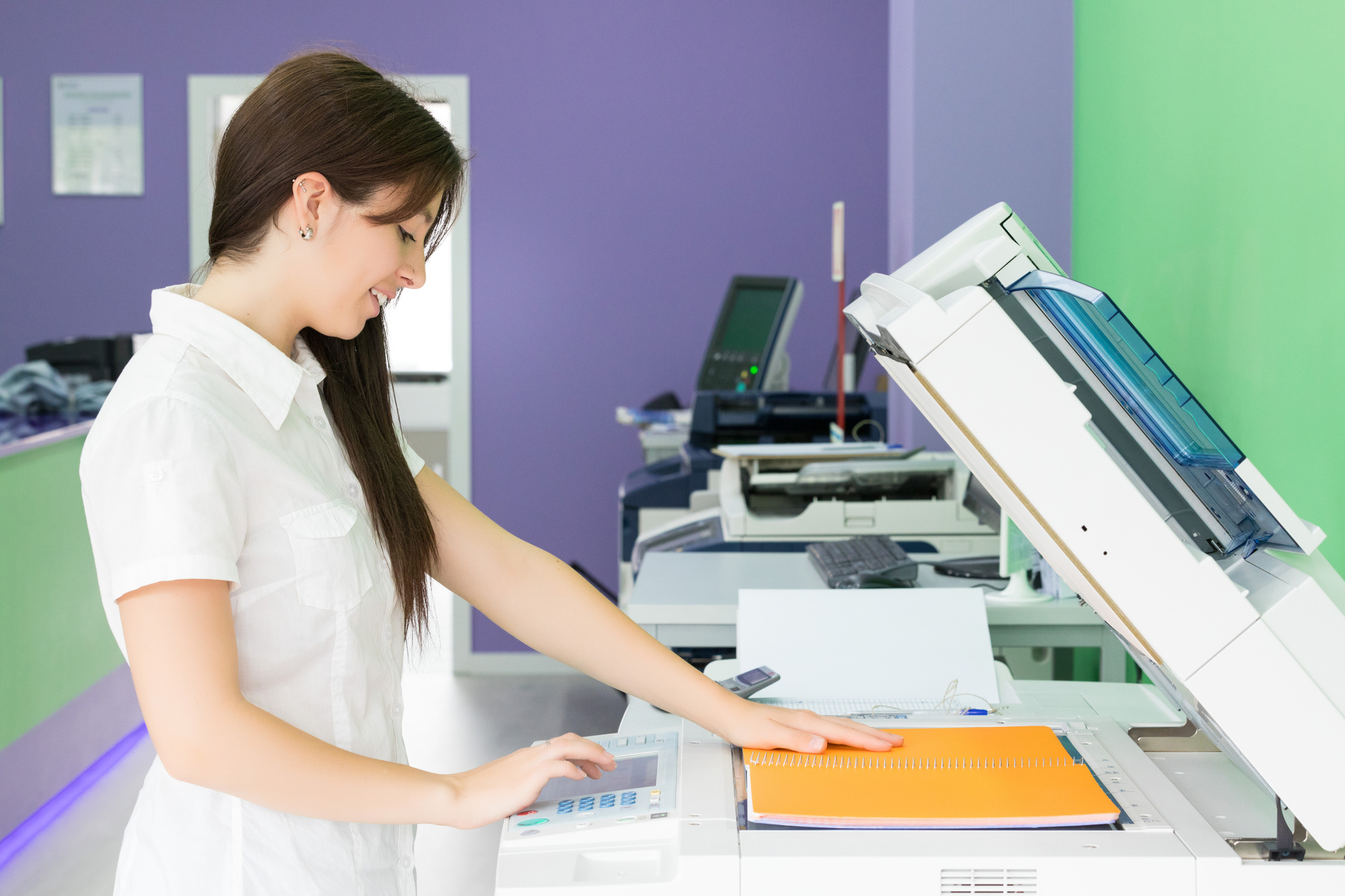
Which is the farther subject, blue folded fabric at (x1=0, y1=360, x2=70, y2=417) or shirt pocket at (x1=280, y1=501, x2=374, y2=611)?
blue folded fabric at (x1=0, y1=360, x2=70, y2=417)

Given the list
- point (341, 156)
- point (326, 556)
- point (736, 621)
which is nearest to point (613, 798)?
point (326, 556)

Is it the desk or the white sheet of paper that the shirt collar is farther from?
the desk

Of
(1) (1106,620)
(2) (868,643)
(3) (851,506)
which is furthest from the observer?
(3) (851,506)

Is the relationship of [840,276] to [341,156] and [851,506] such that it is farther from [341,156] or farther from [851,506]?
[341,156]

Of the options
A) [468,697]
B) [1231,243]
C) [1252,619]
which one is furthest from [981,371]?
[468,697]

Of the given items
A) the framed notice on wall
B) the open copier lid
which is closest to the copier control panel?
the open copier lid

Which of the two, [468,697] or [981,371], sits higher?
[981,371]

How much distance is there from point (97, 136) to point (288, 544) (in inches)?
165

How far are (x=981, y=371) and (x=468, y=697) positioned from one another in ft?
12.1

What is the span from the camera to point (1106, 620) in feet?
2.81

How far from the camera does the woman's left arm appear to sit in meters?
1.08

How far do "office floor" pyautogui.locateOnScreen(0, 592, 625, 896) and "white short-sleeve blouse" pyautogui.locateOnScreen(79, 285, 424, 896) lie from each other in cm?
28

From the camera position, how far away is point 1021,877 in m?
0.76

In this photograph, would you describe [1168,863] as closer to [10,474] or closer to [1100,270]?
[1100,270]
